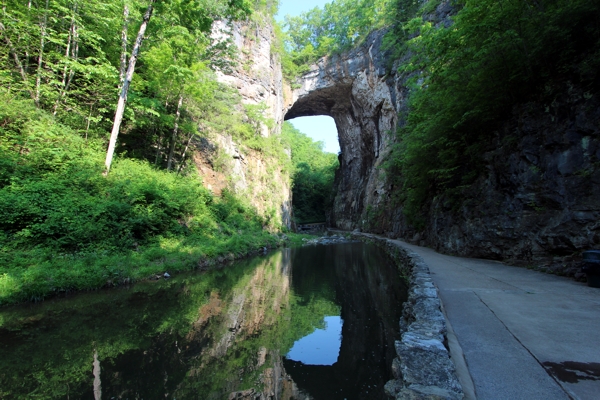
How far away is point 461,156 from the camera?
416 inches

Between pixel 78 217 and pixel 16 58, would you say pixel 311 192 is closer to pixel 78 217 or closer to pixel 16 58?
pixel 16 58

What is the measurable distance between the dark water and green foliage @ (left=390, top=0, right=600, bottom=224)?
673 cm

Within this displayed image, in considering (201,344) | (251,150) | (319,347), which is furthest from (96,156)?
(251,150)

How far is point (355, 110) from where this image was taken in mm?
36719

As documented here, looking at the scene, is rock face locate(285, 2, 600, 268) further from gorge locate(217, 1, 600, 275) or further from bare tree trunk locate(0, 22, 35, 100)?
bare tree trunk locate(0, 22, 35, 100)

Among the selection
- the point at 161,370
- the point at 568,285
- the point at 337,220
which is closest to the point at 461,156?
the point at 568,285

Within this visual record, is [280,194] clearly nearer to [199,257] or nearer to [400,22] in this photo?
[199,257]

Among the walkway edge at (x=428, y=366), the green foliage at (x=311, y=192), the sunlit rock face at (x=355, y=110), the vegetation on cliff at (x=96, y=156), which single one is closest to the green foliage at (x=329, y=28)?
the sunlit rock face at (x=355, y=110)

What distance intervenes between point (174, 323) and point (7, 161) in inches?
283

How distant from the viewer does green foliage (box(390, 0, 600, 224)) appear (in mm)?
6789

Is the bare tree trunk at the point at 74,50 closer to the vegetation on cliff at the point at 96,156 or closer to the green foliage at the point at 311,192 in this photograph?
the vegetation on cliff at the point at 96,156

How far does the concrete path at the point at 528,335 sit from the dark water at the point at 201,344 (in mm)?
1157

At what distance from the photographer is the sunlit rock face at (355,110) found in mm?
29531

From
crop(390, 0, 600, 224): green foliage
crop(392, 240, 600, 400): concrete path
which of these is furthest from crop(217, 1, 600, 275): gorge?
crop(392, 240, 600, 400): concrete path
